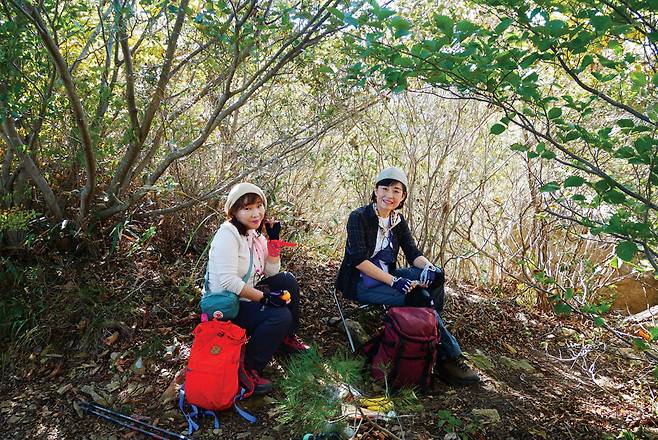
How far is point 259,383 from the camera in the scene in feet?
9.96

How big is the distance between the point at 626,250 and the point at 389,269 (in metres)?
1.86

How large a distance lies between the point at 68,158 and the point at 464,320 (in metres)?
3.49

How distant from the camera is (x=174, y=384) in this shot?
311 cm

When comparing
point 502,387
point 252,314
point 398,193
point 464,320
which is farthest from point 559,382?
point 252,314

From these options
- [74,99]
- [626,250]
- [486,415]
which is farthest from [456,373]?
[74,99]

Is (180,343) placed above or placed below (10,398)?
above

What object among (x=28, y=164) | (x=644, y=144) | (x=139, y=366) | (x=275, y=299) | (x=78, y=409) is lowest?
(x=78, y=409)

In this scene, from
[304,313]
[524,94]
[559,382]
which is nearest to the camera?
[524,94]

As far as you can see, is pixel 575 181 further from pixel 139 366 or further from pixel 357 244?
pixel 139 366

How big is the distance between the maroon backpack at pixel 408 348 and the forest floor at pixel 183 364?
0.17 metres

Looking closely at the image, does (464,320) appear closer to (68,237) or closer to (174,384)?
(174,384)

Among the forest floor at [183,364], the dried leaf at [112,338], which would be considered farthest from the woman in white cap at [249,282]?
the dried leaf at [112,338]

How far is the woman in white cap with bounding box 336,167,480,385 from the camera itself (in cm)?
335

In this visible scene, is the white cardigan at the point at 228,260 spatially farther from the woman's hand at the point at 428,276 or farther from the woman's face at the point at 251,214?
the woman's hand at the point at 428,276
